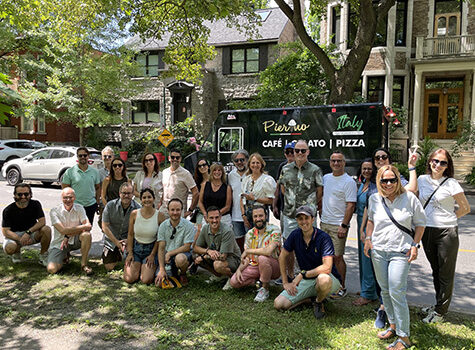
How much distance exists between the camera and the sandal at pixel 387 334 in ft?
12.4

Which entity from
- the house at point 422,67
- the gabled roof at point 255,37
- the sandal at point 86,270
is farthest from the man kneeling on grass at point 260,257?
the gabled roof at point 255,37

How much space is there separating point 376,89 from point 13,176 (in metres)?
17.4

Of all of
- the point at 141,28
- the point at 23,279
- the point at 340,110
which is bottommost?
the point at 23,279

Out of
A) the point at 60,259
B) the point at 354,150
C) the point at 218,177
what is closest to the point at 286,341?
the point at 218,177

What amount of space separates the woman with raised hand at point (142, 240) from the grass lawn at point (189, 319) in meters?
0.23

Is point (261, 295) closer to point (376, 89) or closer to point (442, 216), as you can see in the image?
point (442, 216)

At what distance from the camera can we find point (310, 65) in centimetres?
1922

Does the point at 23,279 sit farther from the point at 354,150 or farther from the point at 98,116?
the point at 98,116

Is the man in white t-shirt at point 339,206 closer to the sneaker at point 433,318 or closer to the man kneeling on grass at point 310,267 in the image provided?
the man kneeling on grass at point 310,267

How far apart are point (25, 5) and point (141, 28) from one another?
4397 millimetres

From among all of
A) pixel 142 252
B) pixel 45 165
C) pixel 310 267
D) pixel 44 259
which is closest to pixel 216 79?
pixel 45 165

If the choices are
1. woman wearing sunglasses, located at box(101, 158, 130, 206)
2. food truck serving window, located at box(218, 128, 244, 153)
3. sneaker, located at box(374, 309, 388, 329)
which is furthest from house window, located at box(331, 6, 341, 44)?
sneaker, located at box(374, 309, 388, 329)

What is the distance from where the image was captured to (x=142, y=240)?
18.3 feet

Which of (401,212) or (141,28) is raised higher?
(141,28)
